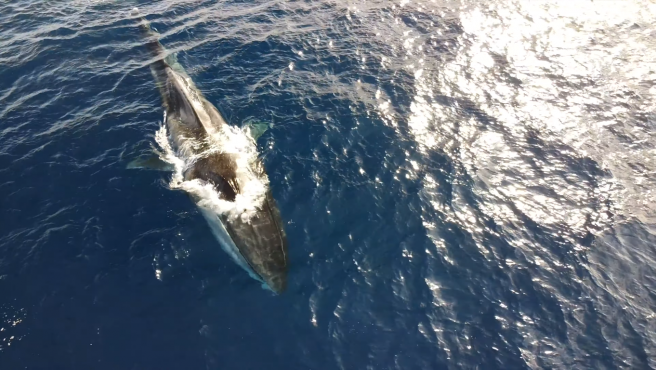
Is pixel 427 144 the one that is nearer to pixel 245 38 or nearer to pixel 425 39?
pixel 425 39

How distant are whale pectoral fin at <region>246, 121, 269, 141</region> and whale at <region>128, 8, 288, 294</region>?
0.47 feet

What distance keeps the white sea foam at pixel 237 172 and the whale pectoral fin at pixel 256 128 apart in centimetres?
23

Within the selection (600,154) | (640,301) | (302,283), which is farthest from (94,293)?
(600,154)

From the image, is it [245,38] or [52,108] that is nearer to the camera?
[52,108]

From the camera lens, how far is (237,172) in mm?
16719

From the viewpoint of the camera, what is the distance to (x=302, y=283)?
14.0 m

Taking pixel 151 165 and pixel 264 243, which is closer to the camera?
pixel 264 243

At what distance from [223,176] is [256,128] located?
3.69 m

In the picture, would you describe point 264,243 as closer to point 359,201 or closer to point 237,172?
point 237,172

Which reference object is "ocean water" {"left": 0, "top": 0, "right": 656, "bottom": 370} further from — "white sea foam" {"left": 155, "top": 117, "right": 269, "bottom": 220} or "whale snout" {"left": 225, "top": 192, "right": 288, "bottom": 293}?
"white sea foam" {"left": 155, "top": 117, "right": 269, "bottom": 220}

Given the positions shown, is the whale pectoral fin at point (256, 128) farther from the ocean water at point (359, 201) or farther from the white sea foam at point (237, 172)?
the ocean water at point (359, 201)

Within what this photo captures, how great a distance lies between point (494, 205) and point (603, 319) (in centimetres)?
509

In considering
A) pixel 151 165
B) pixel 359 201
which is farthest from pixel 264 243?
pixel 151 165

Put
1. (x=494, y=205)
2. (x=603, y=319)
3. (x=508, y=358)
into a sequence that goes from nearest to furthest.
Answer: (x=508, y=358) → (x=603, y=319) → (x=494, y=205)
